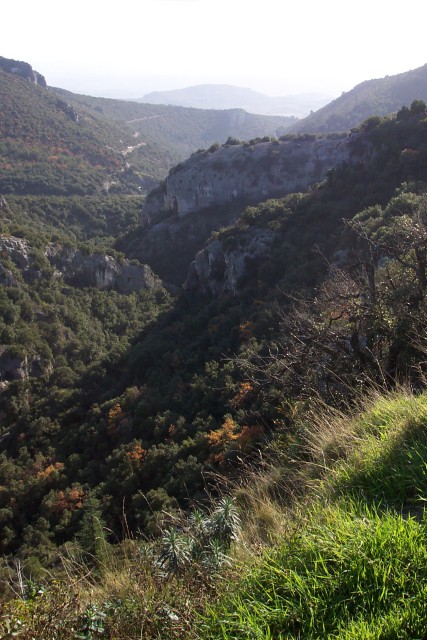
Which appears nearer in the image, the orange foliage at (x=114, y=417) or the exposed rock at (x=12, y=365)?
the orange foliage at (x=114, y=417)

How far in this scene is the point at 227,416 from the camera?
1551 centimetres

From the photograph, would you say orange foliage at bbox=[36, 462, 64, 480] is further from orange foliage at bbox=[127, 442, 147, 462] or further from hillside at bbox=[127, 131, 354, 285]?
hillside at bbox=[127, 131, 354, 285]

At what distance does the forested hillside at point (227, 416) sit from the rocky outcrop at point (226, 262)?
6.6 inches

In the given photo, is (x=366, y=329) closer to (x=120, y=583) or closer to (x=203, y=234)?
(x=120, y=583)

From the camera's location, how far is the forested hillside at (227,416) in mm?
2127

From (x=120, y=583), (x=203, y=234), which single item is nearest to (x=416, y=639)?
Result: (x=120, y=583)

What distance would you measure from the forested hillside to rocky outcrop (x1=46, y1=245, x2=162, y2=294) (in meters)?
0.21

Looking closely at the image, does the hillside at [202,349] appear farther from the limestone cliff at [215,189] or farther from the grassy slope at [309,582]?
the limestone cliff at [215,189]

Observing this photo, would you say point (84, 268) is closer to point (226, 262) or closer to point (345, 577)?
point (226, 262)

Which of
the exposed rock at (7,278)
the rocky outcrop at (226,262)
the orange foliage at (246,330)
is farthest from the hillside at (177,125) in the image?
the orange foliage at (246,330)

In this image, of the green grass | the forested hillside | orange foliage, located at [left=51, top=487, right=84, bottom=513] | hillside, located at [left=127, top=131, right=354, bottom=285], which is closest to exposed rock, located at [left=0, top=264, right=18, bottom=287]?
the forested hillside

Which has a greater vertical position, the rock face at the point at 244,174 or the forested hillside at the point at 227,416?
the rock face at the point at 244,174

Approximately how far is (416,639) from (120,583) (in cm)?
172

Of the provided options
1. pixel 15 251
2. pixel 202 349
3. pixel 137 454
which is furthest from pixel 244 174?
pixel 137 454
